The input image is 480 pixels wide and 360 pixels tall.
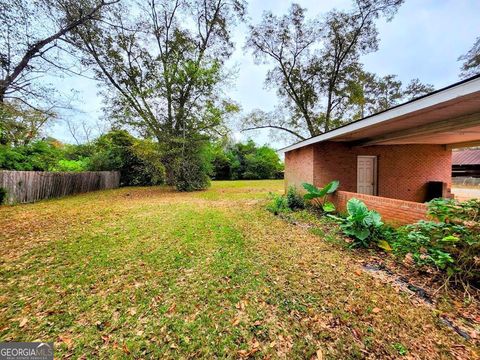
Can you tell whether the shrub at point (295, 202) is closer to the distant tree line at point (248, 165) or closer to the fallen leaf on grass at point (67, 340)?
the fallen leaf on grass at point (67, 340)

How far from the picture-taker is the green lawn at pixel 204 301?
5.78ft

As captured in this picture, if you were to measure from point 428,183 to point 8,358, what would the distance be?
496 inches

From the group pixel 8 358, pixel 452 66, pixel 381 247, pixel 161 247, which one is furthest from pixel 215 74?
pixel 452 66

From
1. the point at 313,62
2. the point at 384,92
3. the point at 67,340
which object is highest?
the point at 313,62

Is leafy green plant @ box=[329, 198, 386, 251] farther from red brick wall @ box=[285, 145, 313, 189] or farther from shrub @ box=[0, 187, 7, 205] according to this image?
shrub @ box=[0, 187, 7, 205]

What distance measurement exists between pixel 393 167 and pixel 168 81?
13.4m

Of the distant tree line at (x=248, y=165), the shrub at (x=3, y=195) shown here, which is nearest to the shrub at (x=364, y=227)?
the shrub at (x=3, y=195)

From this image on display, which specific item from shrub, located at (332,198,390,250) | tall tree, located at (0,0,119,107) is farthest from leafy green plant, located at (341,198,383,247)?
tall tree, located at (0,0,119,107)

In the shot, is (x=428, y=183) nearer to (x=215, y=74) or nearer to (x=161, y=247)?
(x=161, y=247)

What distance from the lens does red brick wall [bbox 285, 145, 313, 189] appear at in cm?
766

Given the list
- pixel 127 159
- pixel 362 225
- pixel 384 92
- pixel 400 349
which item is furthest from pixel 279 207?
pixel 384 92

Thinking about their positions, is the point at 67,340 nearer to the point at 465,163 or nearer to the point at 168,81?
the point at 168,81

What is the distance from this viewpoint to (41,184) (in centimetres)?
847

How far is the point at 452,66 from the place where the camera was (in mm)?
13562
